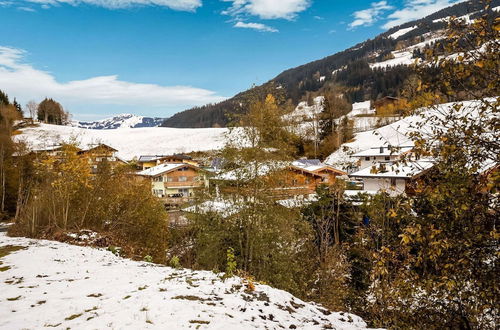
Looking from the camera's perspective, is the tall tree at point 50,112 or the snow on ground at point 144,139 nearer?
the snow on ground at point 144,139

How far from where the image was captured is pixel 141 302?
18.6 ft

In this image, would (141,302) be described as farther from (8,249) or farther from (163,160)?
(163,160)

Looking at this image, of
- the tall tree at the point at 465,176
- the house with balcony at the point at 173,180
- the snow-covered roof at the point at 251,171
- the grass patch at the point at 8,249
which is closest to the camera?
the tall tree at the point at 465,176

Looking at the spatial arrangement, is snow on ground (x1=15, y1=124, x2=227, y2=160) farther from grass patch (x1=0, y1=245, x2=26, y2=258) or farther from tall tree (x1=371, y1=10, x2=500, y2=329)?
tall tree (x1=371, y1=10, x2=500, y2=329)

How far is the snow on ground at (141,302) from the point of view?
195 inches

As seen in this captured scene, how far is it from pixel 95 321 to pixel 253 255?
8.22 metres

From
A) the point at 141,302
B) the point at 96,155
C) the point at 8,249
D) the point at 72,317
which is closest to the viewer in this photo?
the point at 72,317

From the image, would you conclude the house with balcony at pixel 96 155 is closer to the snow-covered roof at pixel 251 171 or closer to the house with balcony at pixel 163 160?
the snow-covered roof at pixel 251 171

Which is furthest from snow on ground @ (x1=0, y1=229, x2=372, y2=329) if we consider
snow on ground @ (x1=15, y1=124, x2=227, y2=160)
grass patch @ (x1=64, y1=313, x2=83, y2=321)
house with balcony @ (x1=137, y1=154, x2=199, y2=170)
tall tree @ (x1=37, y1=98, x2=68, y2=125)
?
tall tree @ (x1=37, y1=98, x2=68, y2=125)

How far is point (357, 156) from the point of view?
42.2 m

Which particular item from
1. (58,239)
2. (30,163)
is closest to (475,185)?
(58,239)

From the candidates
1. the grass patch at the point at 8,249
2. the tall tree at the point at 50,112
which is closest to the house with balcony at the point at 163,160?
the grass patch at the point at 8,249

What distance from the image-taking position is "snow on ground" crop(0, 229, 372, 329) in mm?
4945

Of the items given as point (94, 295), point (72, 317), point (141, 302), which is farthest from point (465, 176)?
point (94, 295)
